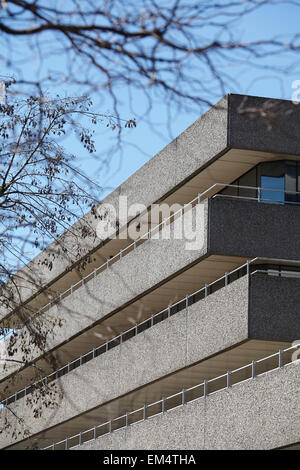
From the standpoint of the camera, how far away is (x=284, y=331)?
76.9 feet

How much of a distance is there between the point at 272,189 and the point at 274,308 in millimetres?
4036

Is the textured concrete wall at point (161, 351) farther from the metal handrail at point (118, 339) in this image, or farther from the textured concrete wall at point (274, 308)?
the metal handrail at point (118, 339)

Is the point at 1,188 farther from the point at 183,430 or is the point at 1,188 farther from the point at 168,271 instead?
the point at 168,271

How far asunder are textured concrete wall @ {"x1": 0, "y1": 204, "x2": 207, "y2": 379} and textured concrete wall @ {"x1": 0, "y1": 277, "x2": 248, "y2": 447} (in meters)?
1.45

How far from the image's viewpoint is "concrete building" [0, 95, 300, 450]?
73.6 feet

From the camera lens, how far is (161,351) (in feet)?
92.7

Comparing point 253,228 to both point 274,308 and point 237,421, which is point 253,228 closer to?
point 274,308

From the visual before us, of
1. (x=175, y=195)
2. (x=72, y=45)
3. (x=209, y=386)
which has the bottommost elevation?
(x=209, y=386)

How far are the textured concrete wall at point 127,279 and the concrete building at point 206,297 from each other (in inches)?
2.4

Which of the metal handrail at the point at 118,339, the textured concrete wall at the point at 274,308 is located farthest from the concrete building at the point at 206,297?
the metal handrail at the point at 118,339
